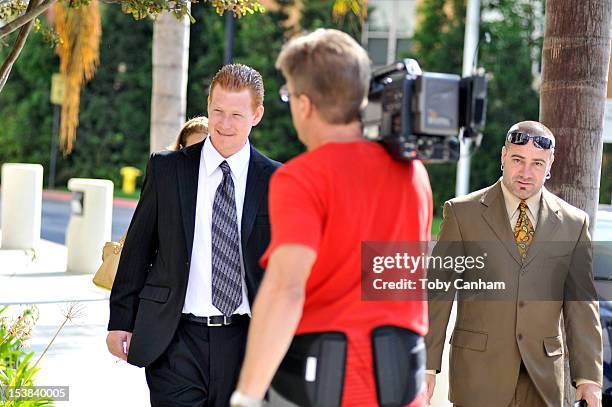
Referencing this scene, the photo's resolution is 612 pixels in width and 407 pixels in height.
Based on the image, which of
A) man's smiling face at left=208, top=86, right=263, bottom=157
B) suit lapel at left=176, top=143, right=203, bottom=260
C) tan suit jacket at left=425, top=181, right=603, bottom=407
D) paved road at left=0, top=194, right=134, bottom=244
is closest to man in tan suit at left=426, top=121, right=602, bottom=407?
tan suit jacket at left=425, top=181, right=603, bottom=407

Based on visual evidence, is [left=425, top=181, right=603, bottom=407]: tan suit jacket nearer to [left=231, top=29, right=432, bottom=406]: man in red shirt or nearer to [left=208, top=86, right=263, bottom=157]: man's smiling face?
[left=208, top=86, right=263, bottom=157]: man's smiling face

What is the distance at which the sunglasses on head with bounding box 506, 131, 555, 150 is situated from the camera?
4.79 m

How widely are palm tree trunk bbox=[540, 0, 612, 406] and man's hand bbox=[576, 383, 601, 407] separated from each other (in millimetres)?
770

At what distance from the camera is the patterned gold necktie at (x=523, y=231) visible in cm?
476

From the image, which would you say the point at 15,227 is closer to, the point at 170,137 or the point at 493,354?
the point at 170,137

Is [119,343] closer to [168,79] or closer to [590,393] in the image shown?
[590,393]

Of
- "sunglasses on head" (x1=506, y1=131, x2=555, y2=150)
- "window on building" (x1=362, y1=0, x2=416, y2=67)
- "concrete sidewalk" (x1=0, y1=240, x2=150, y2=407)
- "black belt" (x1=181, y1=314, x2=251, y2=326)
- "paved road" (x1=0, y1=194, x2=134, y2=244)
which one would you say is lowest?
"paved road" (x1=0, y1=194, x2=134, y2=244)

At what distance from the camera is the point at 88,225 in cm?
1391

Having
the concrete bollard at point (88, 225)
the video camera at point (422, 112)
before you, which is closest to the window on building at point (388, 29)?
the concrete bollard at point (88, 225)

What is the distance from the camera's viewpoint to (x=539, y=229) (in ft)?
15.6

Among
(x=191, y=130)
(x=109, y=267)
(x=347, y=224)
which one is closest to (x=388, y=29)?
(x=191, y=130)

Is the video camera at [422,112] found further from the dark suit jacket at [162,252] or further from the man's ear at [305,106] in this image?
the dark suit jacket at [162,252]

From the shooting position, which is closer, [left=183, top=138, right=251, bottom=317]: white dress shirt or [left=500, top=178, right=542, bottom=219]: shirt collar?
[left=183, top=138, right=251, bottom=317]: white dress shirt

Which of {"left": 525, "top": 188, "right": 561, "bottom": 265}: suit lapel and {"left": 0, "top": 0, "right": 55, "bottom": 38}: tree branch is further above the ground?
{"left": 0, "top": 0, "right": 55, "bottom": 38}: tree branch
